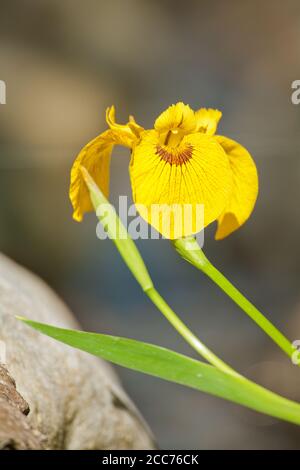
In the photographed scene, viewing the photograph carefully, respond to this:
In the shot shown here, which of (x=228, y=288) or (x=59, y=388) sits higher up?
(x=228, y=288)

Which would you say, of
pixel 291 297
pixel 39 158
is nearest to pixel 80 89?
pixel 39 158

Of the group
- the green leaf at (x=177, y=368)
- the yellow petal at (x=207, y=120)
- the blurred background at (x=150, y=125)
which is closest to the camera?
the green leaf at (x=177, y=368)

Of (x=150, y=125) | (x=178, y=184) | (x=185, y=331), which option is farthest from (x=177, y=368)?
(x=150, y=125)

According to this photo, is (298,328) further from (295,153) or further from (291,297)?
(295,153)

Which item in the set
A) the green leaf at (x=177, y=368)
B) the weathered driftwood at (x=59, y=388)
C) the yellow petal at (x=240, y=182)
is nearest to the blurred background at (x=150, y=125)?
the weathered driftwood at (x=59, y=388)

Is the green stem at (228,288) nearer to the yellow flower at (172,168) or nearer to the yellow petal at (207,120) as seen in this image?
the yellow flower at (172,168)

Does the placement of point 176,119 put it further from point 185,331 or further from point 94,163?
point 185,331

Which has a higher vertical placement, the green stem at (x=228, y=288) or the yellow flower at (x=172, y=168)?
the yellow flower at (x=172, y=168)
